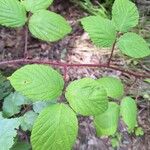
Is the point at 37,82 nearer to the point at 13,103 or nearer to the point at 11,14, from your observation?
the point at 11,14

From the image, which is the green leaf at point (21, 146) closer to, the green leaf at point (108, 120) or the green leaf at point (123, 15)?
the green leaf at point (108, 120)

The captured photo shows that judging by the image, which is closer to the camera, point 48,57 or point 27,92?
point 27,92

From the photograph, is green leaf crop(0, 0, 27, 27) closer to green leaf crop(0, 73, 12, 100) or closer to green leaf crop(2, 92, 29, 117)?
green leaf crop(2, 92, 29, 117)

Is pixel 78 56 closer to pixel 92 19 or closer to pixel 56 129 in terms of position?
pixel 92 19

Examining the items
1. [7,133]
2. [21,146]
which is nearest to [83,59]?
[21,146]

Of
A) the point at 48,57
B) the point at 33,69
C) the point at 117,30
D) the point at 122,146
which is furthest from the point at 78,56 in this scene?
the point at 33,69

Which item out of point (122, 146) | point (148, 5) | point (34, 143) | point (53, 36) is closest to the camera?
point (34, 143)
